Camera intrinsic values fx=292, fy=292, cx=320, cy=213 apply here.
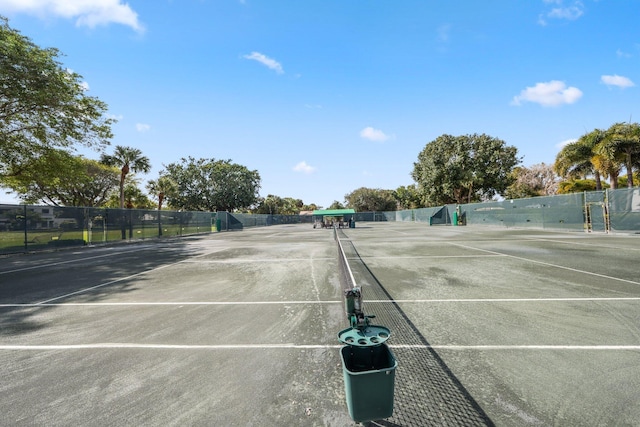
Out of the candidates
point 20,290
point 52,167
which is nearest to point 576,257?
point 20,290

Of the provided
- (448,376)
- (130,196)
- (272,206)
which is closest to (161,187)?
(130,196)

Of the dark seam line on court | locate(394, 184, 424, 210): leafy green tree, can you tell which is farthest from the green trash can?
locate(394, 184, 424, 210): leafy green tree

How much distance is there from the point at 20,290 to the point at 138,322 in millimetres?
5529

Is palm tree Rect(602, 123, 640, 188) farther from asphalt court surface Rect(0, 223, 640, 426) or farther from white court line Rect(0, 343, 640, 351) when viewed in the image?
white court line Rect(0, 343, 640, 351)

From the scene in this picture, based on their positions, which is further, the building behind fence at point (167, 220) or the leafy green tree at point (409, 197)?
the leafy green tree at point (409, 197)

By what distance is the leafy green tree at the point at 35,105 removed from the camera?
1505 centimetres

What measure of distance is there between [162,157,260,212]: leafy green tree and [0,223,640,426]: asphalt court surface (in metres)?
58.8

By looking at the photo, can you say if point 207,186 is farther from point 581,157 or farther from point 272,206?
point 581,157

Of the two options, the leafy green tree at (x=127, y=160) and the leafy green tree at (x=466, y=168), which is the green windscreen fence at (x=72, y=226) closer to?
the leafy green tree at (x=127, y=160)

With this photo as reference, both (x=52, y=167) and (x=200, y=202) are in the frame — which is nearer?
(x=52, y=167)

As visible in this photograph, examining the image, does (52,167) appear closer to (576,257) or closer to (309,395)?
(309,395)

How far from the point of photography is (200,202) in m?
65.2

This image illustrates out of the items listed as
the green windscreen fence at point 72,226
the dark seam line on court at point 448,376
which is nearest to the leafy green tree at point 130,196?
the green windscreen fence at point 72,226

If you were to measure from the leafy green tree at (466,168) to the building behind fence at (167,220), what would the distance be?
1296 cm
